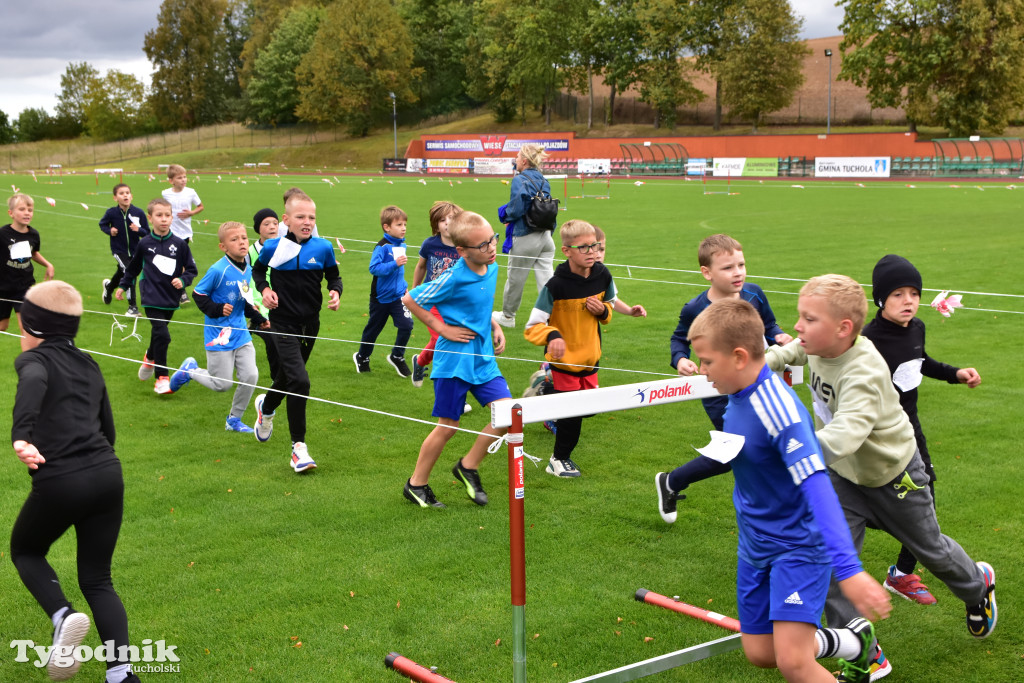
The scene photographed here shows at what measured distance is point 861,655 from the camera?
357 cm

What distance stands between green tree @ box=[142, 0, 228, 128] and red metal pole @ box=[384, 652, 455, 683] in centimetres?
11705

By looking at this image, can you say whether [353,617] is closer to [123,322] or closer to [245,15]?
[123,322]

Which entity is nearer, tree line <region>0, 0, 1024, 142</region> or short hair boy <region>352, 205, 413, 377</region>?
short hair boy <region>352, 205, 413, 377</region>

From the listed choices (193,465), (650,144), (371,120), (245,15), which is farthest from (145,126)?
(193,465)

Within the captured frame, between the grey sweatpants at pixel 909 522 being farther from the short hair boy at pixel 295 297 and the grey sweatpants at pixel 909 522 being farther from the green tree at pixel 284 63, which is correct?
the green tree at pixel 284 63

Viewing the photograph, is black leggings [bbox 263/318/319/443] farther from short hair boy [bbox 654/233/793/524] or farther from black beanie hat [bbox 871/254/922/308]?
black beanie hat [bbox 871/254/922/308]

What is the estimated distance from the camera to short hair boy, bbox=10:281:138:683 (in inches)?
146

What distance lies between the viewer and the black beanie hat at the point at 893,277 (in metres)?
4.20

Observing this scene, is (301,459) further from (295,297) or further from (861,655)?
(861,655)

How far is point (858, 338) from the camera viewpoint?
3.70 metres

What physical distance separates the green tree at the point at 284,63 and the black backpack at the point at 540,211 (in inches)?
3526

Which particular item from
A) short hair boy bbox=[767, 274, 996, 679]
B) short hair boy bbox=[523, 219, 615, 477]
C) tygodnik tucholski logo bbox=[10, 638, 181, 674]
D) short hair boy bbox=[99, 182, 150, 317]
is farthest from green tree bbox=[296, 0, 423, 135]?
short hair boy bbox=[767, 274, 996, 679]

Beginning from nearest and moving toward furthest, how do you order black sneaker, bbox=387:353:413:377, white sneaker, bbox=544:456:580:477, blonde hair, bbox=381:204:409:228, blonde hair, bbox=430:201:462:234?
white sneaker, bbox=544:456:580:477, blonde hair, bbox=430:201:462:234, blonde hair, bbox=381:204:409:228, black sneaker, bbox=387:353:413:377

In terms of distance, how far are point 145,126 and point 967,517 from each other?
119218 mm
